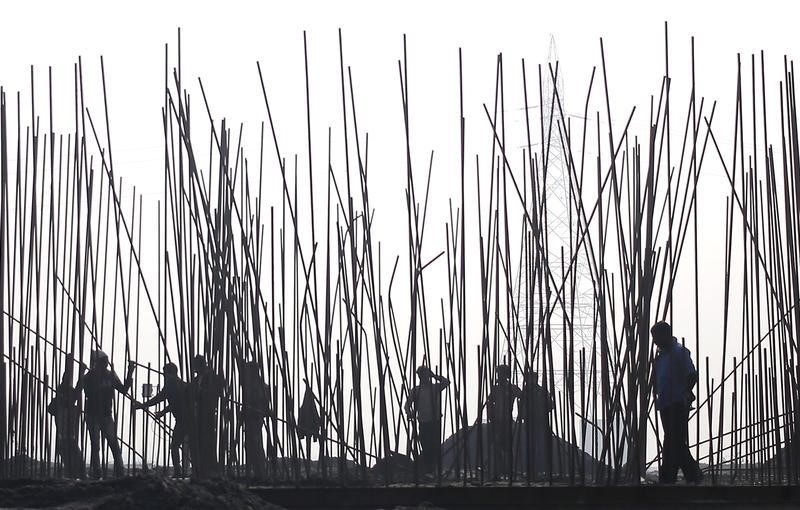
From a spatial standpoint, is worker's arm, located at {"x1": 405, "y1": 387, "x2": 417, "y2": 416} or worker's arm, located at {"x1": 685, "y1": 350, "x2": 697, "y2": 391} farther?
worker's arm, located at {"x1": 685, "y1": 350, "x2": 697, "y2": 391}

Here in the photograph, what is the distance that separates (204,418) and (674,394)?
187 cm

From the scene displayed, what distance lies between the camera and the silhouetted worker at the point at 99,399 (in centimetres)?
521

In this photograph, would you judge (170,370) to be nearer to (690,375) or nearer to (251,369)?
(251,369)

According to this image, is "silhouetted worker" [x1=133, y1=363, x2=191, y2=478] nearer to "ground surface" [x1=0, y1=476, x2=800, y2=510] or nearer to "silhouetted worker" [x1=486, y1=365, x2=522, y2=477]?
"ground surface" [x1=0, y1=476, x2=800, y2=510]

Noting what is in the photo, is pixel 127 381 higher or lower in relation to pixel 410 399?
higher

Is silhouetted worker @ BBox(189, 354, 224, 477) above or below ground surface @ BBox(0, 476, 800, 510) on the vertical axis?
above

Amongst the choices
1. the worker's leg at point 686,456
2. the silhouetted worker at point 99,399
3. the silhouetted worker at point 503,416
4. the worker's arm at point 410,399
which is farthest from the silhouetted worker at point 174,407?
the worker's leg at point 686,456

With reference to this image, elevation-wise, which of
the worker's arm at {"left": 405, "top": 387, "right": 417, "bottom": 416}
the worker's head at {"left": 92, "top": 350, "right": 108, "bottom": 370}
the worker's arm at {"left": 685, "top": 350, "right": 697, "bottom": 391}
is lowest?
the worker's arm at {"left": 405, "top": 387, "right": 417, "bottom": 416}

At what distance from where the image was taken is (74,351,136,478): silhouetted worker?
5.21 meters

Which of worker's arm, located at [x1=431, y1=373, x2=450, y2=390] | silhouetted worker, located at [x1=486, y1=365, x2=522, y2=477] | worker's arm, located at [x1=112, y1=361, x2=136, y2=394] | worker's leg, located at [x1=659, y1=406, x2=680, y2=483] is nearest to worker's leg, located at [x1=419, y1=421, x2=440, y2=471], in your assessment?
worker's arm, located at [x1=431, y1=373, x2=450, y2=390]

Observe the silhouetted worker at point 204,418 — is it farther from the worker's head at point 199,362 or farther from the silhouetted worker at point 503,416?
the silhouetted worker at point 503,416

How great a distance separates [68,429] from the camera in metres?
4.93

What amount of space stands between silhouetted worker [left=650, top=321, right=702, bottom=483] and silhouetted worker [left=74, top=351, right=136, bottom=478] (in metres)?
2.13

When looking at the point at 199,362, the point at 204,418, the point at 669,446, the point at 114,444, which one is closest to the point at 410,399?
Result: the point at 204,418
